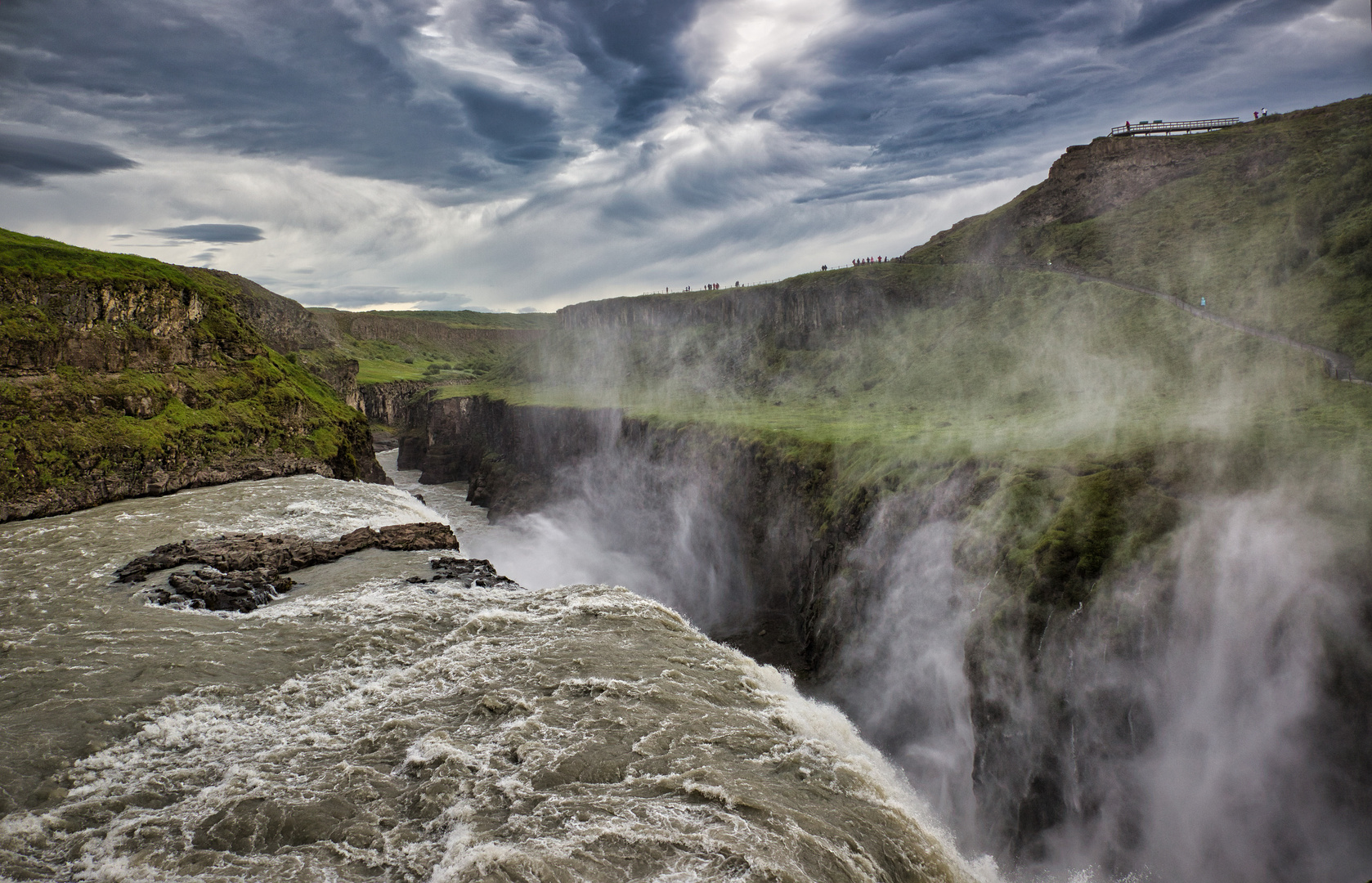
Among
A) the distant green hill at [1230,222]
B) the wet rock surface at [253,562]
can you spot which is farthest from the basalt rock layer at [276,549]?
the distant green hill at [1230,222]

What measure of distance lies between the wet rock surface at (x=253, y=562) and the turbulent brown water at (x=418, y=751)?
1053 mm

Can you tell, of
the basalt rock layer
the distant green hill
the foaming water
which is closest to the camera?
the foaming water

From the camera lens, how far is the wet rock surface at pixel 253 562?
22469 millimetres

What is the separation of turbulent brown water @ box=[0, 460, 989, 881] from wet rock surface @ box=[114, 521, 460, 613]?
1.05 meters

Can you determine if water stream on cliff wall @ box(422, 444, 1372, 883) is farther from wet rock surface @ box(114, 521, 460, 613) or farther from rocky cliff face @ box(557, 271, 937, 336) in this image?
rocky cliff face @ box(557, 271, 937, 336)

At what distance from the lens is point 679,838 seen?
461 inches

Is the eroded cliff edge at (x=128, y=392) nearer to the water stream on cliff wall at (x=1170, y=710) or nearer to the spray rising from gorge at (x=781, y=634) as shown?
the spray rising from gorge at (x=781, y=634)

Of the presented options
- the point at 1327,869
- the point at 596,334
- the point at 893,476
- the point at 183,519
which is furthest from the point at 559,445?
the point at 1327,869

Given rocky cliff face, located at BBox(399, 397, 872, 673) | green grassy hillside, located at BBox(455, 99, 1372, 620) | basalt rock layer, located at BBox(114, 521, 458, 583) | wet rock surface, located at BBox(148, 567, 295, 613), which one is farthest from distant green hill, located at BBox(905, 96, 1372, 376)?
wet rock surface, located at BBox(148, 567, 295, 613)

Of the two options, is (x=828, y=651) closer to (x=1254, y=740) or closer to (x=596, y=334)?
(x=1254, y=740)

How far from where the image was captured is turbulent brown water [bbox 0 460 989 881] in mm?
11086

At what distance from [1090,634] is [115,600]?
3126 centimetres

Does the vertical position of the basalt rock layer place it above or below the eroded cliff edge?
below

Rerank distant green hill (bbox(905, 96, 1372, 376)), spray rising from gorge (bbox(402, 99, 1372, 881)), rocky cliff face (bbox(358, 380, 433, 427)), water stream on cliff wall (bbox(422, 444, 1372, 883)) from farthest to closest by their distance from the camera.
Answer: rocky cliff face (bbox(358, 380, 433, 427)) < distant green hill (bbox(905, 96, 1372, 376)) < spray rising from gorge (bbox(402, 99, 1372, 881)) < water stream on cliff wall (bbox(422, 444, 1372, 883))
